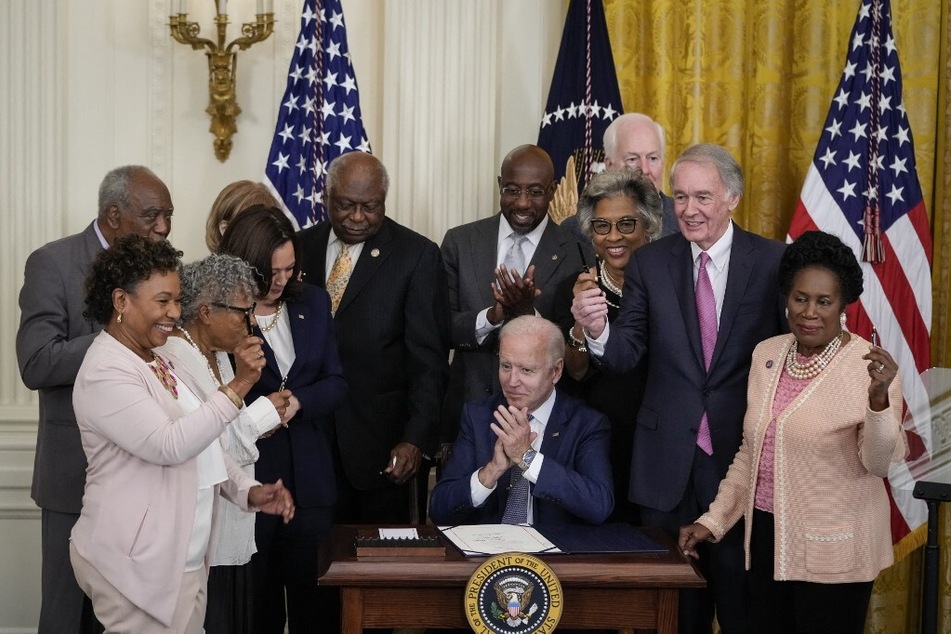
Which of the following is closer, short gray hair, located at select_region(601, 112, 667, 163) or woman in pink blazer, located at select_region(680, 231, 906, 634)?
woman in pink blazer, located at select_region(680, 231, 906, 634)

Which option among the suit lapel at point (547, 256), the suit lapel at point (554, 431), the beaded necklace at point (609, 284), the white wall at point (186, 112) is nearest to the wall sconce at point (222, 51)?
the white wall at point (186, 112)

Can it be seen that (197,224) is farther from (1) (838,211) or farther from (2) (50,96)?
(1) (838,211)

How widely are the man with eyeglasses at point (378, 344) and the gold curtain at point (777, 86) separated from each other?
1.71m

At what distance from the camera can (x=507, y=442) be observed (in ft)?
11.8

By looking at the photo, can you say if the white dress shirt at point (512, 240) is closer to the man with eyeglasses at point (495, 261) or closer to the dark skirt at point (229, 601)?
the man with eyeglasses at point (495, 261)

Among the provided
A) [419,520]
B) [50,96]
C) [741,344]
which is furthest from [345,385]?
[50,96]

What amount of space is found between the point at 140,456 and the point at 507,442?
1.13 metres

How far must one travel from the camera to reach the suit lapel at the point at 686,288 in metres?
3.83

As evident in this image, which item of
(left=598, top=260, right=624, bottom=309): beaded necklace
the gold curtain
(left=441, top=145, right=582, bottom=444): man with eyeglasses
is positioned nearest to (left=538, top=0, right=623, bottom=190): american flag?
the gold curtain

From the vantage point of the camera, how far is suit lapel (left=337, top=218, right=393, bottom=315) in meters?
4.47

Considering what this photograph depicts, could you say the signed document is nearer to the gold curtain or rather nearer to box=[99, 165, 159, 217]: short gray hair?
box=[99, 165, 159, 217]: short gray hair

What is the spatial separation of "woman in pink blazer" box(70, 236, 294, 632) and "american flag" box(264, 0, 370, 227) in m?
2.10

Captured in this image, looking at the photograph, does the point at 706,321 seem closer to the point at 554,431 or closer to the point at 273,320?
the point at 554,431

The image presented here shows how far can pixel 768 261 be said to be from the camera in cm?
384
